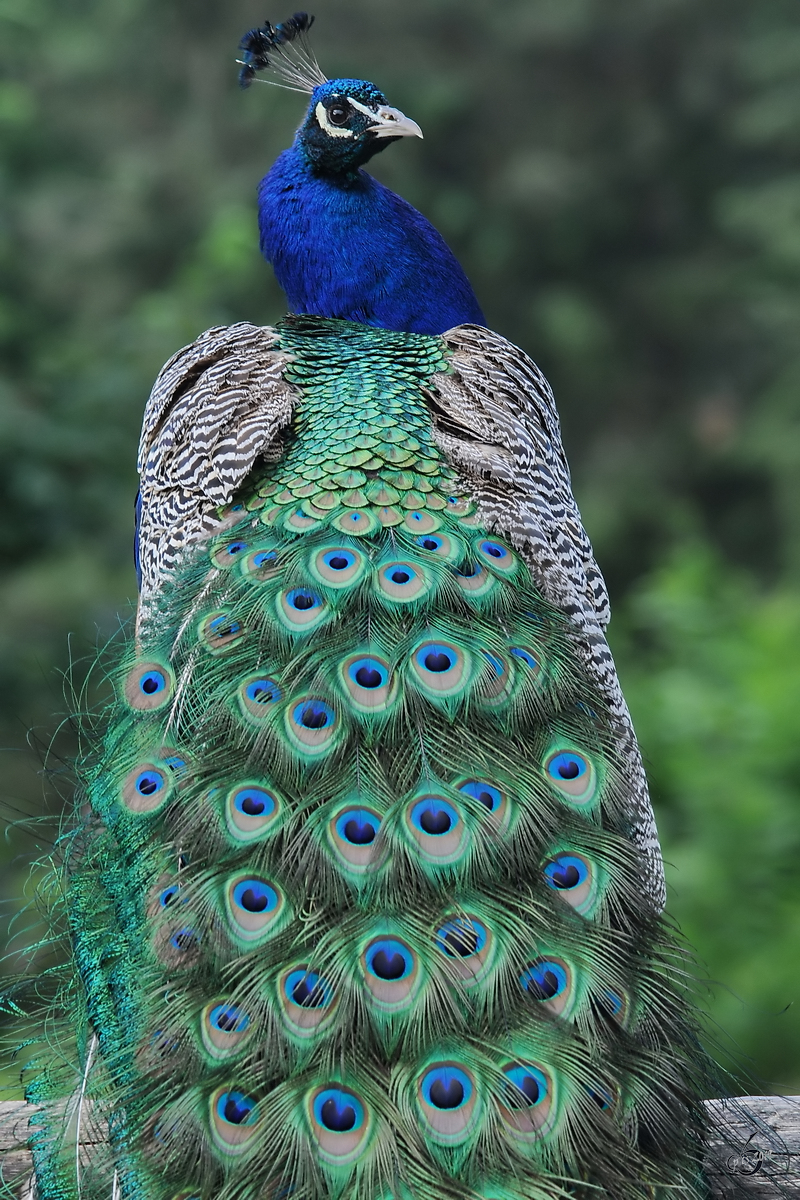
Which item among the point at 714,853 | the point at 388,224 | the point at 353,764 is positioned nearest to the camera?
the point at 353,764

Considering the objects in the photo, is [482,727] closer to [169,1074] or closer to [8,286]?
[169,1074]

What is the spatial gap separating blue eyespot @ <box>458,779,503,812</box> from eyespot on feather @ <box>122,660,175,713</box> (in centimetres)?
52

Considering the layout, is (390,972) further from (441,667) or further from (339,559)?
(339,559)

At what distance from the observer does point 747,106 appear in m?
7.71

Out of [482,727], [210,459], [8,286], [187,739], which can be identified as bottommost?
[187,739]

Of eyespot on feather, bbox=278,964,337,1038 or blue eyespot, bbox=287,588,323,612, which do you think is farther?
blue eyespot, bbox=287,588,323,612

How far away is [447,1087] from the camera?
1.58 meters

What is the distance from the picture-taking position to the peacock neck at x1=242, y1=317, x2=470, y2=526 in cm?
228

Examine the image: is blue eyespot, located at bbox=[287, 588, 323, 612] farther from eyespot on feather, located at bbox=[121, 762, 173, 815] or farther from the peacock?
eyespot on feather, located at bbox=[121, 762, 173, 815]

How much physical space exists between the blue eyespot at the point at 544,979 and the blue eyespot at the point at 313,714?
1.53ft

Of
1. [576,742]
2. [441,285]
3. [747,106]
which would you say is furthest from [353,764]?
[747,106]

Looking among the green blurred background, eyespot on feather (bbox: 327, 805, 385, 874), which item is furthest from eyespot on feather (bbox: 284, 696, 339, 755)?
the green blurred background

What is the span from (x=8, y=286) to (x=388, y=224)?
2.45 metres

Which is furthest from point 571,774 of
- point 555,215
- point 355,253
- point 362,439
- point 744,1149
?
point 555,215
